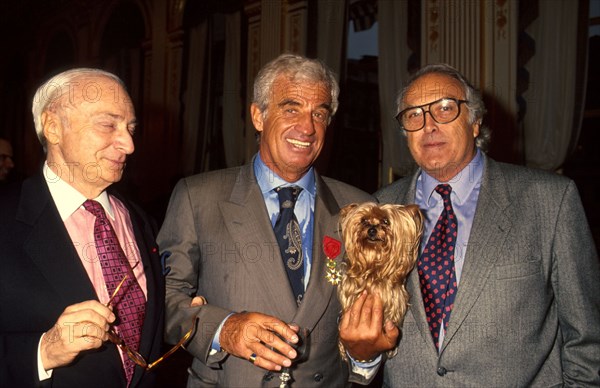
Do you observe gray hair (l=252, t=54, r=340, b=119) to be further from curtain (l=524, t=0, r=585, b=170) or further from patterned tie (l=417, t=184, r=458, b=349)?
curtain (l=524, t=0, r=585, b=170)

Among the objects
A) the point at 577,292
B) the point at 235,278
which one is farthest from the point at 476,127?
the point at 235,278

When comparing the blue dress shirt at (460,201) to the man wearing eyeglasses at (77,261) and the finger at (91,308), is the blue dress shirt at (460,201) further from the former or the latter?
the finger at (91,308)

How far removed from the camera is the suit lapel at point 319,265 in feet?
6.19

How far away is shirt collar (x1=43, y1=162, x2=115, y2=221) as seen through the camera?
1652mm

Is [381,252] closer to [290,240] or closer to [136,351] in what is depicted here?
[290,240]

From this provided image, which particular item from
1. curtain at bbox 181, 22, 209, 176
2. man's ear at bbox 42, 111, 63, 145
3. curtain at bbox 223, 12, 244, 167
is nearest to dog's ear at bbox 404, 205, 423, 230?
man's ear at bbox 42, 111, 63, 145

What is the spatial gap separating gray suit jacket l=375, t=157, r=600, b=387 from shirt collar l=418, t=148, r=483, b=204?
0.16 meters

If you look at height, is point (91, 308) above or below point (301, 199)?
below

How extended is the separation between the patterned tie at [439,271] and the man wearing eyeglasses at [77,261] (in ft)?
3.39

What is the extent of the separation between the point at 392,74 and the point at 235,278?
5071mm

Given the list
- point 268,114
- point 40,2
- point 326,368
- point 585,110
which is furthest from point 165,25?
point 326,368

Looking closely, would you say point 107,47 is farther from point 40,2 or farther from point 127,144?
point 127,144

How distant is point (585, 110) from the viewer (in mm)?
5582

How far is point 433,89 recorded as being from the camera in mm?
2123
